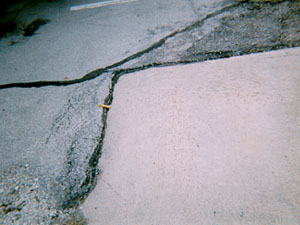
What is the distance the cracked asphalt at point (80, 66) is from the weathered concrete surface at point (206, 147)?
19 centimetres

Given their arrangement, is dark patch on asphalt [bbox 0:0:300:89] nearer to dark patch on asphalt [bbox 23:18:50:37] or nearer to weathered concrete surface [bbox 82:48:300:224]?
weathered concrete surface [bbox 82:48:300:224]

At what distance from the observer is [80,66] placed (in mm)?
2521

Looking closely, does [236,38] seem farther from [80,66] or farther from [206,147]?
[80,66]

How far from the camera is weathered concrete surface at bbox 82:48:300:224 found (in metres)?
1.29

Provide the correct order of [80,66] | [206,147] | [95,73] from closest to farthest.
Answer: [206,147]
[95,73]
[80,66]

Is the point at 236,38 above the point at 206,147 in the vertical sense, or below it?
above

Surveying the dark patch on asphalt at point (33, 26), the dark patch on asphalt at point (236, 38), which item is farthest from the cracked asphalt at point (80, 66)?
the dark patch on asphalt at point (33, 26)

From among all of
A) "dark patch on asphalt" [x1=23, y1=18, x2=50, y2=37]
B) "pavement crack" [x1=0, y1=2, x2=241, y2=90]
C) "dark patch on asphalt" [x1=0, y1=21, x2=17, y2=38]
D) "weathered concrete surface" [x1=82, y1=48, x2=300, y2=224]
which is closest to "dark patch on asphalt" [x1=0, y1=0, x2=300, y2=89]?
"pavement crack" [x1=0, y1=2, x2=241, y2=90]

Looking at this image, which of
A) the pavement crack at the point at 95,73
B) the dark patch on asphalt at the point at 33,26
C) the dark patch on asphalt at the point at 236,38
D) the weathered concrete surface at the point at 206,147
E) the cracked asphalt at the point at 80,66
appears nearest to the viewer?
the weathered concrete surface at the point at 206,147

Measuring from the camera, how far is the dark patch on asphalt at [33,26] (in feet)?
11.6

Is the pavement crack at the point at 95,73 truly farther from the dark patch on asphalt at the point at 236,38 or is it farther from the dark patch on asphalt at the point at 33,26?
the dark patch on asphalt at the point at 33,26

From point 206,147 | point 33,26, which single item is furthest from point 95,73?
point 33,26

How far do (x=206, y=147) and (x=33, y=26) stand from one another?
161 inches

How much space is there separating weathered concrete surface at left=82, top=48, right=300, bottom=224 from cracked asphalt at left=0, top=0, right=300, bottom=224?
195 millimetres
